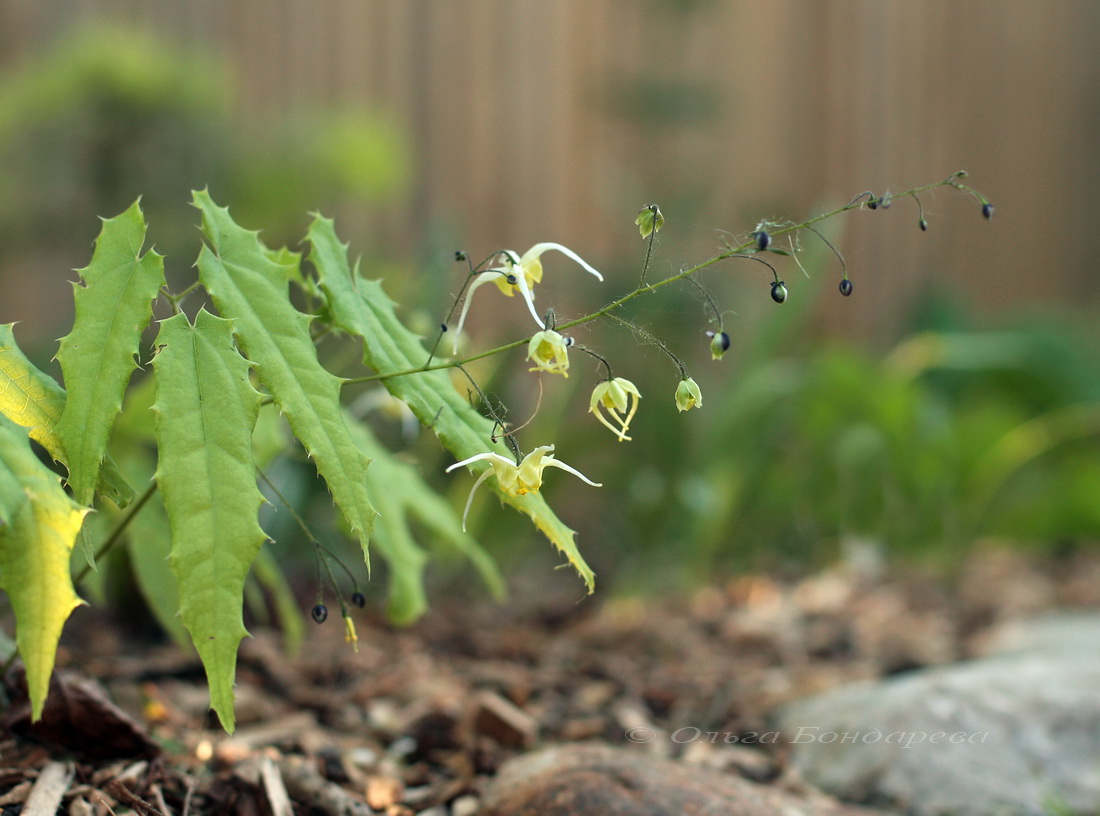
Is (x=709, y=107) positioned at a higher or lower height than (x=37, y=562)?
higher

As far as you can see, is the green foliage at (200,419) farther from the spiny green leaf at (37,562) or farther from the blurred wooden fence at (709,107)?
the blurred wooden fence at (709,107)

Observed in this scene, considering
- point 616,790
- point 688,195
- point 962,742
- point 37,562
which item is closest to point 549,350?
point 37,562

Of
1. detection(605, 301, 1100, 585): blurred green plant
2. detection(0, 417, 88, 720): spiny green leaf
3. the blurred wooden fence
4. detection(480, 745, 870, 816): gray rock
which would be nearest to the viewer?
detection(0, 417, 88, 720): spiny green leaf

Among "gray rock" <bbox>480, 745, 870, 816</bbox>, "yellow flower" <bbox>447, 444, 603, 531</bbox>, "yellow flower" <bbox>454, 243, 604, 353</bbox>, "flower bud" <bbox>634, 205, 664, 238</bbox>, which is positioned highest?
"flower bud" <bbox>634, 205, 664, 238</bbox>

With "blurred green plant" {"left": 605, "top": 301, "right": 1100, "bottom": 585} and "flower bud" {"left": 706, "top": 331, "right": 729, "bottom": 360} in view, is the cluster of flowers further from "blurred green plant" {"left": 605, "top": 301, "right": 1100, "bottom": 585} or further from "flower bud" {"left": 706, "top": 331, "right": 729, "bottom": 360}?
"blurred green plant" {"left": 605, "top": 301, "right": 1100, "bottom": 585}

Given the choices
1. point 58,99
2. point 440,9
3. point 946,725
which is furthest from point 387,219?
point 946,725

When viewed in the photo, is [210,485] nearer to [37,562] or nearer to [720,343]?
[37,562]

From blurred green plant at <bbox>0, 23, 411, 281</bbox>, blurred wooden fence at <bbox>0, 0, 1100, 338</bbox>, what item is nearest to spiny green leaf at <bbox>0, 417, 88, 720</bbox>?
blurred green plant at <bbox>0, 23, 411, 281</bbox>
